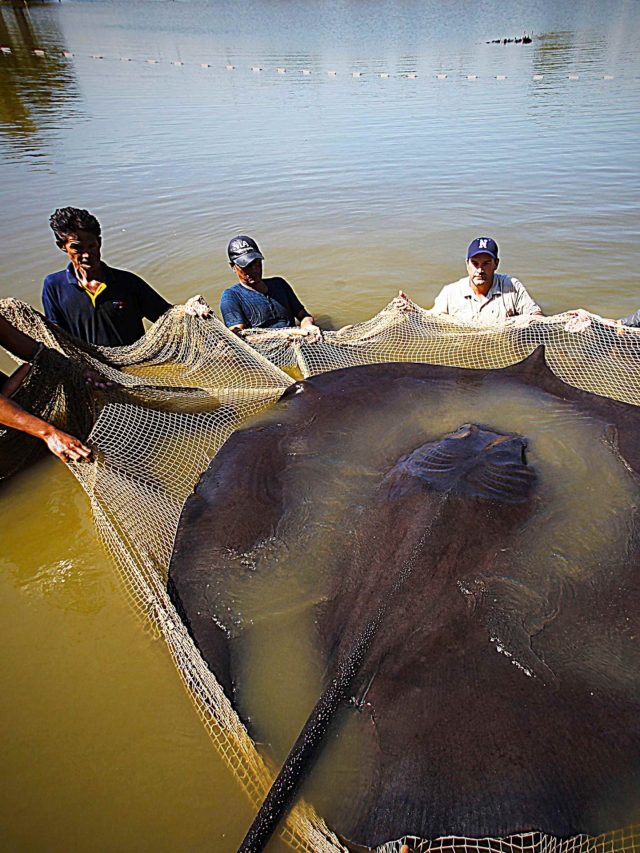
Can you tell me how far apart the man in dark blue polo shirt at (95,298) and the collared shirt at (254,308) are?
69 centimetres

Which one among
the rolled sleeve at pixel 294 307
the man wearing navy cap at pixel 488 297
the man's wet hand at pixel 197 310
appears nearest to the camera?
the man's wet hand at pixel 197 310

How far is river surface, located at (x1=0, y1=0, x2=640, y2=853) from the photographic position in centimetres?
240

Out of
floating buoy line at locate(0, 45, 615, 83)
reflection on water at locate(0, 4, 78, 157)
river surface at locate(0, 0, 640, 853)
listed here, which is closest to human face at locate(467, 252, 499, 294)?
river surface at locate(0, 0, 640, 853)

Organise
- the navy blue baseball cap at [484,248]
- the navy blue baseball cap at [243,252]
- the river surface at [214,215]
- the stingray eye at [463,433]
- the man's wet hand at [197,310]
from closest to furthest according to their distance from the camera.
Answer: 1. the river surface at [214,215]
2. the stingray eye at [463,433]
3. the man's wet hand at [197,310]
4. the navy blue baseball cap at [484,248]
5. the navy blue baseball cap at [243,252]

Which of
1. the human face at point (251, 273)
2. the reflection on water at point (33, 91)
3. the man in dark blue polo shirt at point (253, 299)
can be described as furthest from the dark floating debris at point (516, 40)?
the human face at point (251, 273)

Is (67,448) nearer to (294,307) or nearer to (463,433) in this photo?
(463,433)

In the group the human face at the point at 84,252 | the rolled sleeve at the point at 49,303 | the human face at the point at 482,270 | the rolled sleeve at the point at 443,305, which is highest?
the human face at the point at 84,252

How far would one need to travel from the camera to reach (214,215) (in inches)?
401

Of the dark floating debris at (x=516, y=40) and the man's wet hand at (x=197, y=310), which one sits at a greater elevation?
the dark floating debris at (x=516, y=40)

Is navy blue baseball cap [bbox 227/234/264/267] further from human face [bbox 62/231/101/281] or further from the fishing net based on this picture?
human face [bbox 62/231/101/281]

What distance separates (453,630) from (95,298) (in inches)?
166

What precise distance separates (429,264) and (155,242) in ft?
15.5

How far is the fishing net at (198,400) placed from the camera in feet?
6.93

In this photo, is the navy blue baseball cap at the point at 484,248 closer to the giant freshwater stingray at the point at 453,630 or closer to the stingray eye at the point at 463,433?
the giant freshwater stingray at the point at 453,630
